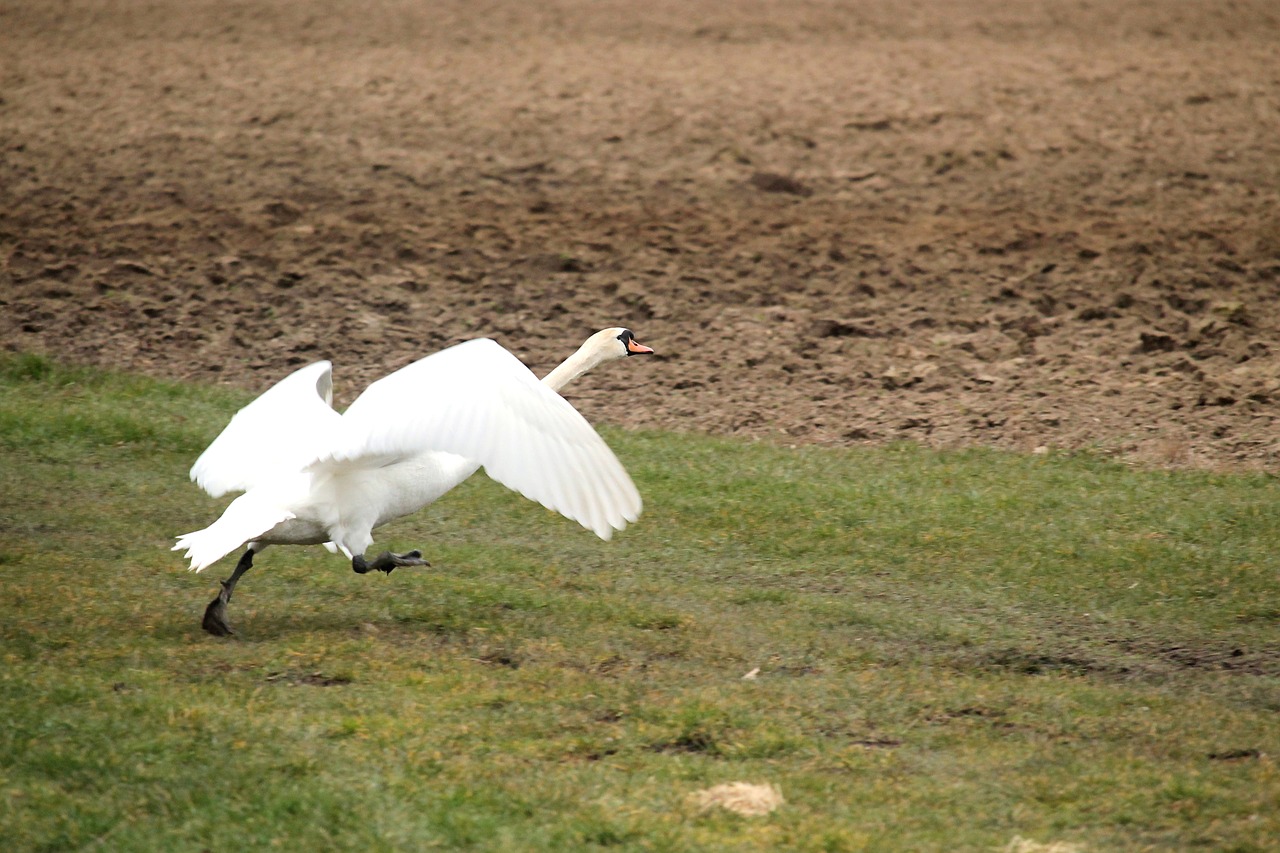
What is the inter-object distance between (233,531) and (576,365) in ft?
6.91

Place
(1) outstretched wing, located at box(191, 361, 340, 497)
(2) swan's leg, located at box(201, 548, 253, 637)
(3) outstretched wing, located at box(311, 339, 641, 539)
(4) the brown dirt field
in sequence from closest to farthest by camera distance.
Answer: (3) outstretched wing, located at box(311, 339, 641, 539) → (2) swan's leg, located at box(201, 548, 253, 637) → (1) outstretched wing, located at box(191, 361, 340, 497) → (4) the brown dirt field

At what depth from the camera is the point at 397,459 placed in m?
6.43

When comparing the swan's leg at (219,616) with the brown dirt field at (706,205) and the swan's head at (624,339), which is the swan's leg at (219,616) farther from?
the brown dirt field at (706,205)

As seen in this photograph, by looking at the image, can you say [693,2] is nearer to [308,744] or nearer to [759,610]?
[759,610]

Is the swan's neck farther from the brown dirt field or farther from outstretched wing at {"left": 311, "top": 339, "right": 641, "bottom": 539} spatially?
the brown dirt field

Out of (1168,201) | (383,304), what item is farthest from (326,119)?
(1168,201)

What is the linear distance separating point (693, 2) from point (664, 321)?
8.00 m

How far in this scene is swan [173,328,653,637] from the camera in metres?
5.83

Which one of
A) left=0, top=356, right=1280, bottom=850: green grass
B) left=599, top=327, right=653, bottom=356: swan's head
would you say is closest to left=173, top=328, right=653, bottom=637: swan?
left=0, top=356, right=1280, bottom=850: green grass

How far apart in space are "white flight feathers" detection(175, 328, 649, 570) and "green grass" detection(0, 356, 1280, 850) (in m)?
0.49

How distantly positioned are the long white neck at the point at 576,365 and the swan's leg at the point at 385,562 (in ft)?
3.68

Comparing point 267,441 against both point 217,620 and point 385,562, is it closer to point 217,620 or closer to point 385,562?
point 385,562

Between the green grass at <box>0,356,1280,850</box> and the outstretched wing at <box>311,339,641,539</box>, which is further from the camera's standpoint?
the outstretched wing at <box>311,339,641,539</box>

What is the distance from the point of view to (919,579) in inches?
289
